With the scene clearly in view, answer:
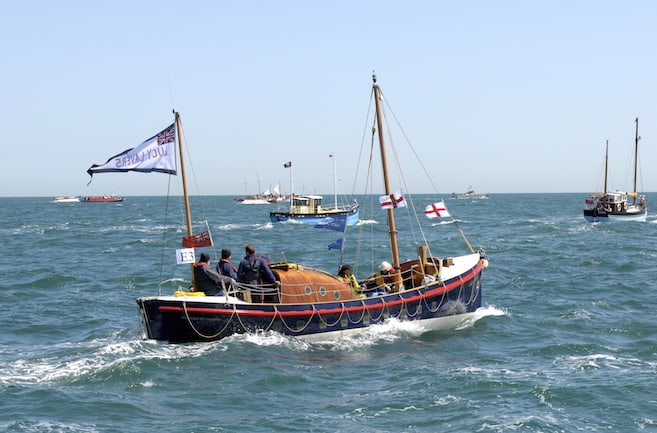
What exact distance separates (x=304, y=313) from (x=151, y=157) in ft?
20.0

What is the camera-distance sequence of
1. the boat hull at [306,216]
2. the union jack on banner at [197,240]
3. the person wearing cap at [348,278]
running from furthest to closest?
the boat hull at [306,216], the person wearing cap at [348,278], the union jack on banner at [197,240]

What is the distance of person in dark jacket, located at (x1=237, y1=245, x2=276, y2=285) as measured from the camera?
69.3ft

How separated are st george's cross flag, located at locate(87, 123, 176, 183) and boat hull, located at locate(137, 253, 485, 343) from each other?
11.9ft

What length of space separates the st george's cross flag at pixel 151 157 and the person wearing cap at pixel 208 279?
2.73 metres

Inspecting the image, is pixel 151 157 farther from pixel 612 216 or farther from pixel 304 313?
pixel 612 216

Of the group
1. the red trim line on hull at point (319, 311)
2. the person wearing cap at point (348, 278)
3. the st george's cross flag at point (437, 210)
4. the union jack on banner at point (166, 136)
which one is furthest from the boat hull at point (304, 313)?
A: the union jack on banner at point (166, 136)

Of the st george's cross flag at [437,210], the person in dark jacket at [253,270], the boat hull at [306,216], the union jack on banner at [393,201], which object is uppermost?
the union jack on banner at [393,201]

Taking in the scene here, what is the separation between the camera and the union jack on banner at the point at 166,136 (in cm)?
2092

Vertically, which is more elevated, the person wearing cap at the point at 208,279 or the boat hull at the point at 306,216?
the person wearing cap at the point at 208,279

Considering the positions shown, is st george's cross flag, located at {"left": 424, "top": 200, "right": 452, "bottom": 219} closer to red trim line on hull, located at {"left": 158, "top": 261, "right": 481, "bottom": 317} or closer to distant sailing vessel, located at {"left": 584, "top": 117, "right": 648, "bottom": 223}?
red trim line on hull, located at {"left": 158, "top": 261, "right": 481, "bottom": 317}

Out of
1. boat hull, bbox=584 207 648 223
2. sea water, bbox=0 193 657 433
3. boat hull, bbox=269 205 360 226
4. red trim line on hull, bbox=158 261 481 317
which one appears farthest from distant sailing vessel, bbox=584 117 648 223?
red trim line on hull, bbox=158 261 481 317

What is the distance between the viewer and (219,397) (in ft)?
54.4

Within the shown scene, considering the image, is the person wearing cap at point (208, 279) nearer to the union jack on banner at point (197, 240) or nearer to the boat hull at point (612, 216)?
the union jack on banner at point (197, 240)

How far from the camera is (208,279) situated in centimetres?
2080
